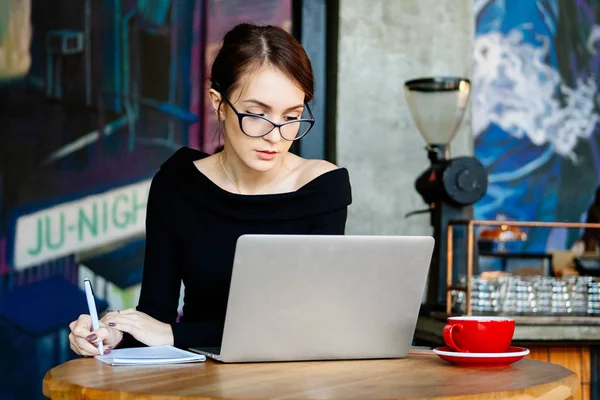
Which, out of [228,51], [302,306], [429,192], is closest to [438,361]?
[302,306]

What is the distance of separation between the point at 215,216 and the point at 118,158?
2704mm

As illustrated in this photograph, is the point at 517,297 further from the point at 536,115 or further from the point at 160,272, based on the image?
the point at 536,115

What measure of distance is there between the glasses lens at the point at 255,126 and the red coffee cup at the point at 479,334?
602 millimetres

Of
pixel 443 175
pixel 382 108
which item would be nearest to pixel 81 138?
pixel 382 108

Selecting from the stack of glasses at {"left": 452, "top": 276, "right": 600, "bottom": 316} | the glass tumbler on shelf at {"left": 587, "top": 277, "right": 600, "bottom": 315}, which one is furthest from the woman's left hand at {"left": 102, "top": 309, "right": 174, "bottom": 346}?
the glass tumbler on shelf at {"left": 587, "top": 277, "right": 600, "bottom": 315}

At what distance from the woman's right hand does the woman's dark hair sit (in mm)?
634

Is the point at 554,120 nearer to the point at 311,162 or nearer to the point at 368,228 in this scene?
the point at 368,228

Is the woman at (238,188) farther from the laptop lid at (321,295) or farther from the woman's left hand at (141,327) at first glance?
the laptop lid at (321,295)

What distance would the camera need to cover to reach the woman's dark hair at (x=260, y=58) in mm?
2014

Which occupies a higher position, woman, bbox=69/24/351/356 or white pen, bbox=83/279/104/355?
woman, bbox=69/24/351/356

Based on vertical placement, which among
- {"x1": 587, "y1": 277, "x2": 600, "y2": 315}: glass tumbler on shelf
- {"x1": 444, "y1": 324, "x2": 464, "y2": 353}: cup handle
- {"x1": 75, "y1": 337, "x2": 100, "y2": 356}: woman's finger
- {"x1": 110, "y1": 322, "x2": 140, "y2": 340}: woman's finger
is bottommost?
{"x1": 587, "y1": 277, "x2": 600, "y2": 315}: glass tumbler on shelf

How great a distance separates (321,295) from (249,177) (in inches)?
27.1

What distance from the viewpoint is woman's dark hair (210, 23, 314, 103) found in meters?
2.01

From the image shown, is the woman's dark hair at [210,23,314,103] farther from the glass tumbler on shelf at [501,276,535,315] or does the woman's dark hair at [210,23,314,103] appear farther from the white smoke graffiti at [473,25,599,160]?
the white smoke graffiti at [473,25,599,160]
